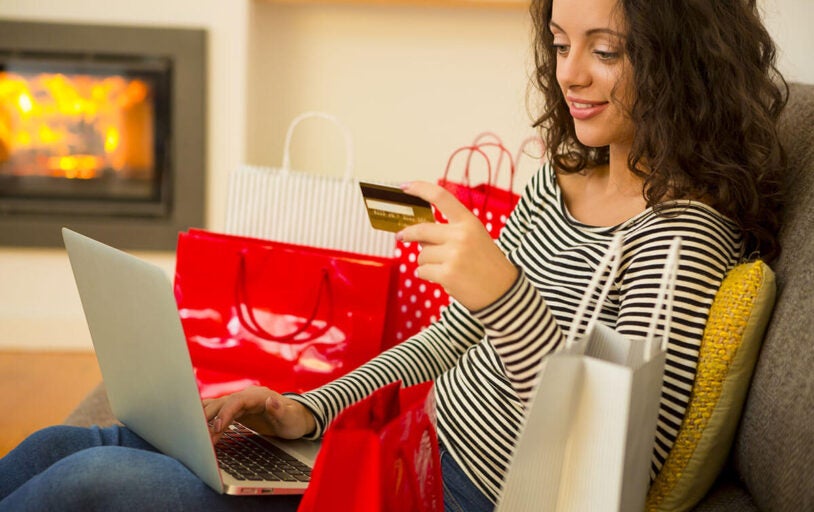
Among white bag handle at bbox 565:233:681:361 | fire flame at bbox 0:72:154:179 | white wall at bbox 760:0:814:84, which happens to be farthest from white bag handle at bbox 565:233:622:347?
fire flame at bbox 0:72:154:179

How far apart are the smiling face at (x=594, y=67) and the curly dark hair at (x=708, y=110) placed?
0.05ft

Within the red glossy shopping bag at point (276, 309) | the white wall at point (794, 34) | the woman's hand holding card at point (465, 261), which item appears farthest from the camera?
the red glossy shopping bag at point (276, 309)

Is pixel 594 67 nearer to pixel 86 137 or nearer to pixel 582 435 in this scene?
pixel 582 435

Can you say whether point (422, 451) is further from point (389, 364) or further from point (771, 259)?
point (771, 259)

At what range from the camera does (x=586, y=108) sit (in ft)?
3.84

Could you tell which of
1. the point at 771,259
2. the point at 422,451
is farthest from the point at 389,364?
the point at 771,259

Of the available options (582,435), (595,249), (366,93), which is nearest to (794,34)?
Result: (595,249)

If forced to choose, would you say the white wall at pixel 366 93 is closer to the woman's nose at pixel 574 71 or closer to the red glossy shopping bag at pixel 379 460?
the woman's nose at pixel 574 71

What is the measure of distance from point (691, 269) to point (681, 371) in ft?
0.37

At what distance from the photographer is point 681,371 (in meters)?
1.01

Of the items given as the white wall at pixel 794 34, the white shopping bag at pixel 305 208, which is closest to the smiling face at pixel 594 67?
the white wall at pixel 794 34

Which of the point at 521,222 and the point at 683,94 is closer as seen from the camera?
the point at 683,94

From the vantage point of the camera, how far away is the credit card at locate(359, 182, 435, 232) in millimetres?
995

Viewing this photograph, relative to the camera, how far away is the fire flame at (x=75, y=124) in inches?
125
